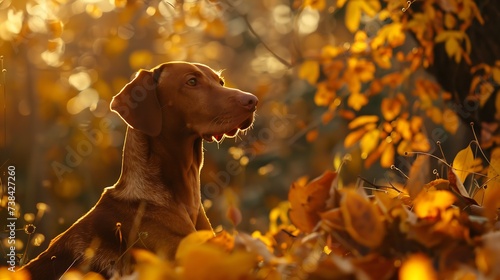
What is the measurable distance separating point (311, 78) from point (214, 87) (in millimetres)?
2852

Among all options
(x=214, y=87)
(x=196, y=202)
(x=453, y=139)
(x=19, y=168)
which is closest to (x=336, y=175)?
(x=196, y=202)

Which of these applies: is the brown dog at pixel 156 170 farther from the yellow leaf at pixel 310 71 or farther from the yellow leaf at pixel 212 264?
the yellow leaf at pixel 310 71

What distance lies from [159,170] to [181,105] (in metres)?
0.43

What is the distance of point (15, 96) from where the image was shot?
1627 cm

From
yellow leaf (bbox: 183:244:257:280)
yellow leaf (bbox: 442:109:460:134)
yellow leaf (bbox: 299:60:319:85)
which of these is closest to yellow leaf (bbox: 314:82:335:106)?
yellow leaf (bbox: 299:60:319:85)

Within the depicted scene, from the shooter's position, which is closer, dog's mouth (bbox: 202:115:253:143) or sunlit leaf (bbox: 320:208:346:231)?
sunlit leaf (bbox: 320:208:346:231)

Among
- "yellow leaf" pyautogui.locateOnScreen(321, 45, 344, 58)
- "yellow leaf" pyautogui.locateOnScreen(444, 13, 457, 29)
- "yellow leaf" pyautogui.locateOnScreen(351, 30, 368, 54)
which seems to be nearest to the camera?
"yellow leaf" pyautogui.locateOnScreen(444, 13, 457, 29)

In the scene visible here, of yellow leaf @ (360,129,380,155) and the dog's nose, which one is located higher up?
the dog's nose

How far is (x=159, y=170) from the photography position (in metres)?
3.86

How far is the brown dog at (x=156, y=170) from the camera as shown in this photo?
3.35m

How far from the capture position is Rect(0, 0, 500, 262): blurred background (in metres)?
5.99

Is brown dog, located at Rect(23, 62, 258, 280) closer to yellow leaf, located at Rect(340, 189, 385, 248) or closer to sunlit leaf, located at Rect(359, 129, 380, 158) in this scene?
yellow leaf, located at Rect(340, 189, 385, 248)

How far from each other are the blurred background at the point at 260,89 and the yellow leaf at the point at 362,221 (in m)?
1.21

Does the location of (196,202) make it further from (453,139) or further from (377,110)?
(377,110)
